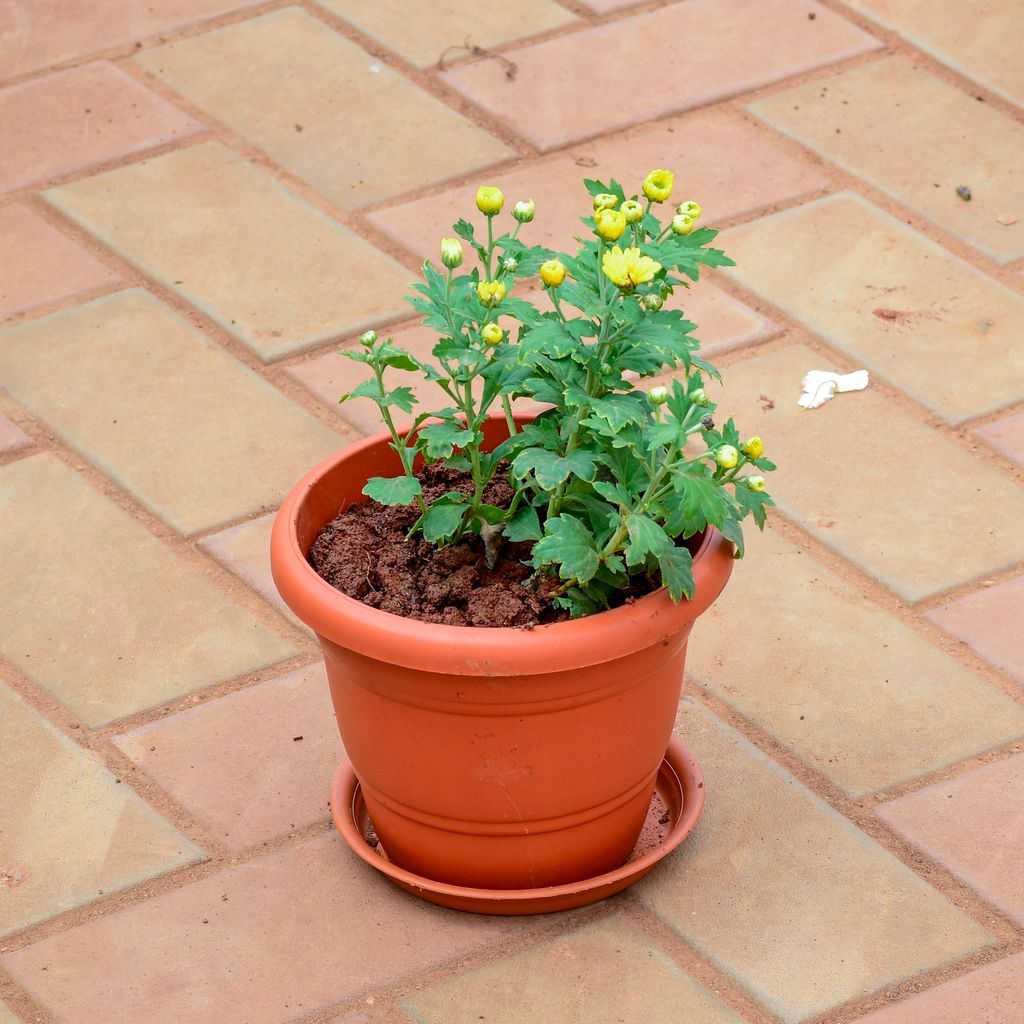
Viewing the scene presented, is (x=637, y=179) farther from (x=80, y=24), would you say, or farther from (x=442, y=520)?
(x=442, y=520)

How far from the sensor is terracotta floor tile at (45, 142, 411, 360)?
3135 millimetres

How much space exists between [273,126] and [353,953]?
2.02 m

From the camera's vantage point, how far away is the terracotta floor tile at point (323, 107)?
3482mm

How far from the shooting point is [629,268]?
5.70 feet

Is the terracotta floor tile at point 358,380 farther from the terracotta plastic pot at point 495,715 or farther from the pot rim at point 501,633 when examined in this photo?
the pot rim at point 501,633

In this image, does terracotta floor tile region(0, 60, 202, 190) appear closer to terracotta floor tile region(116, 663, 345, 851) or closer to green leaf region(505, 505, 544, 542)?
terracotta floor tile region(116, 663, 345, 851)

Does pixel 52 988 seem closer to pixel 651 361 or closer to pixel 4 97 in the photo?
pixel 651 361

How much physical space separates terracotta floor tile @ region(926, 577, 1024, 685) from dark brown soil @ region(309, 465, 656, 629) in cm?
73

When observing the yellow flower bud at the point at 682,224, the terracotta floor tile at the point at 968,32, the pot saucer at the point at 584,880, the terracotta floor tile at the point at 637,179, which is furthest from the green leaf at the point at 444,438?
the terracotta floor tile at the point at 968,32

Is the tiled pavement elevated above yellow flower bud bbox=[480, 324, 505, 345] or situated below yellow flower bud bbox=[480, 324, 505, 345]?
below

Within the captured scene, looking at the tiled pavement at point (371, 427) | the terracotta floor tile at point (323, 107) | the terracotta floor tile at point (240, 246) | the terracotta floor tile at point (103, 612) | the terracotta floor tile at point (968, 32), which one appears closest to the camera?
the tiled pavement at point (371, 427)

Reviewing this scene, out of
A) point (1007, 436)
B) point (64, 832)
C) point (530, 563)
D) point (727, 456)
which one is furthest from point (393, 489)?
point (1007, 436)

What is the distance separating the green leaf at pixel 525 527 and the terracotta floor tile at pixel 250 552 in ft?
2.23

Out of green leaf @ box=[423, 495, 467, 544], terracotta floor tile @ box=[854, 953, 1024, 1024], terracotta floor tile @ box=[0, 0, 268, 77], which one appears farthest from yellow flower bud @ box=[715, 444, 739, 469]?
terracotta floor tile @ box=[0, 0, 268, 77]
